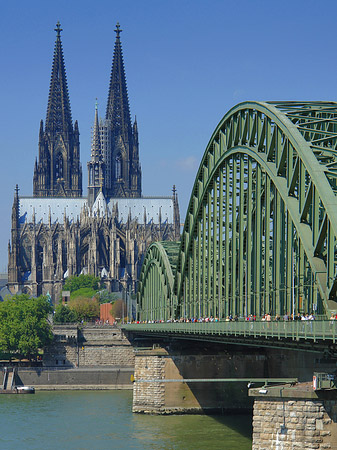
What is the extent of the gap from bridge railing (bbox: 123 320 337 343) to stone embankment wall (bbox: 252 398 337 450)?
2367 mm

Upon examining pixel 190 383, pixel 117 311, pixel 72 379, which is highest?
pixel 117 311

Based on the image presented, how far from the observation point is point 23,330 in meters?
122

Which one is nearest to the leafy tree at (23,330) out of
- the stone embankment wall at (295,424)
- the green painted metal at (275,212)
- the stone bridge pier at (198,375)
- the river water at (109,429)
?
the river water at (109,429)

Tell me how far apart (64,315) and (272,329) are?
121421 millimetres

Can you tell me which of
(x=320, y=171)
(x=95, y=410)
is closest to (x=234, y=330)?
(x=320, y=171)

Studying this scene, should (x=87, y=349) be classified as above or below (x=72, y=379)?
above

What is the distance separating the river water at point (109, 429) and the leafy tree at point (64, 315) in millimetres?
73402

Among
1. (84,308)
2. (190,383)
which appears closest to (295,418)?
(190,383)

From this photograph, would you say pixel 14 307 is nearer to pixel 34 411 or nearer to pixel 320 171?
pixel 34 411

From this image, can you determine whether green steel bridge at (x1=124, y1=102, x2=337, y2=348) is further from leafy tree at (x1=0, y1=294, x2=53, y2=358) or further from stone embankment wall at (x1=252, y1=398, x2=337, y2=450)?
leafy tree at (x1=0, y1=294, x2=53, y2=358)

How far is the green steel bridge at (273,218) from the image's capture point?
136 ft

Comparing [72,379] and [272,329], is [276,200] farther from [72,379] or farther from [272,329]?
[72,379]

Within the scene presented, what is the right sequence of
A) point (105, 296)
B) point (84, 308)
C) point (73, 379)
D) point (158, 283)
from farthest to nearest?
point (105, 296) < point (84, 308) < point (73, 379) < point (158, 283)

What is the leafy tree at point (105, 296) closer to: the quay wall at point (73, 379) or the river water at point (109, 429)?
the quay wall at point (73, 379)
